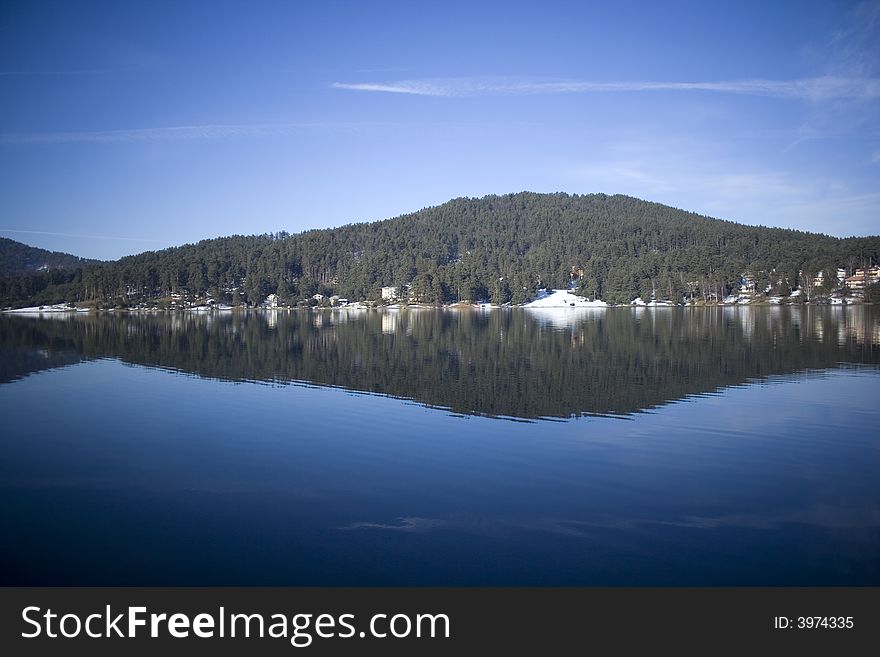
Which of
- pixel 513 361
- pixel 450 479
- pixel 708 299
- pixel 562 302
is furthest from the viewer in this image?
pixel 562 302

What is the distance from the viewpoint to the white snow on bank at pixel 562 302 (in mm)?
172775

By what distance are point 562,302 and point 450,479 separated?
169 meters

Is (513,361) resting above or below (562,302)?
below

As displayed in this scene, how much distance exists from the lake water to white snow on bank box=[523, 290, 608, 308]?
469 ft

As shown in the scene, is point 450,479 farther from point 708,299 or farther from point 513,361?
point 708,299

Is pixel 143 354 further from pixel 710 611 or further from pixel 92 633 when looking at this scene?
pixel 710 611

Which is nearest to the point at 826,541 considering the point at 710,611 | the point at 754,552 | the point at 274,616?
the point at 754,552

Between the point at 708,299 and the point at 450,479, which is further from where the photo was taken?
the point at 708,299

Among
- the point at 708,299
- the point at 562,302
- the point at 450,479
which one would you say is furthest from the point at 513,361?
the point at 708,299

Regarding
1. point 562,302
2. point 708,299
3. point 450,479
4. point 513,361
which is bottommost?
point 450,479

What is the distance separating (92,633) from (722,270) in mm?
173977

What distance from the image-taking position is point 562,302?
178625mm

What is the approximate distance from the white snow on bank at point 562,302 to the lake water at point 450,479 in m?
143

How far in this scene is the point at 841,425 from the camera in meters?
19.0
